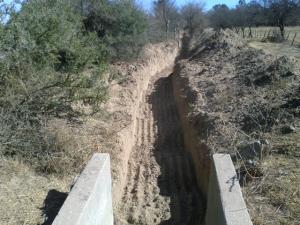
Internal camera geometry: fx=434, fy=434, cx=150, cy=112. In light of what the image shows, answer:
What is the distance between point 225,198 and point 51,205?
9.24 feet

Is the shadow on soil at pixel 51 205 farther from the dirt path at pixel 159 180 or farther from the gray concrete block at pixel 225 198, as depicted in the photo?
the gray concrete block at pixel 225 198

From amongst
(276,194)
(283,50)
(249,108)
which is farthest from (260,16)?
(276,194)

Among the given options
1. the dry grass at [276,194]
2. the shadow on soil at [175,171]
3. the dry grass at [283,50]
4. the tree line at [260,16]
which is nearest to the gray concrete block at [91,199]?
the shadow on soil at [175,171]

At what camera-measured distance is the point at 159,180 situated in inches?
412

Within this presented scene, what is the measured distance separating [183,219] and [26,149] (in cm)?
334

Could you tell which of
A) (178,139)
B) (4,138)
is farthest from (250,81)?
(4,138)

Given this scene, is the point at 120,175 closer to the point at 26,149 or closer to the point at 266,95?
the point at 26,149

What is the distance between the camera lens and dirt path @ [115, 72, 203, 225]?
8.62 metres

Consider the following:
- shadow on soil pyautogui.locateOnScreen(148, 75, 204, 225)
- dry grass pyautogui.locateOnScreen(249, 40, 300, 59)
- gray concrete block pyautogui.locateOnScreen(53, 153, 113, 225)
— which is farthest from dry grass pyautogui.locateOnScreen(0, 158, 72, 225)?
dry grass pyautogui.locateOnScreen(249, 40, 300, 59)

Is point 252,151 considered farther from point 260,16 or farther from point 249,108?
point 260,16

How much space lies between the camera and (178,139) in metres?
13.4

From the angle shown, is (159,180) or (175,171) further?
(175,171)

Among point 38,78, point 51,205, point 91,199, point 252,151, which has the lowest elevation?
point 51,205

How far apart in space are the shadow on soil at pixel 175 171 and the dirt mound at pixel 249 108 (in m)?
0.93
